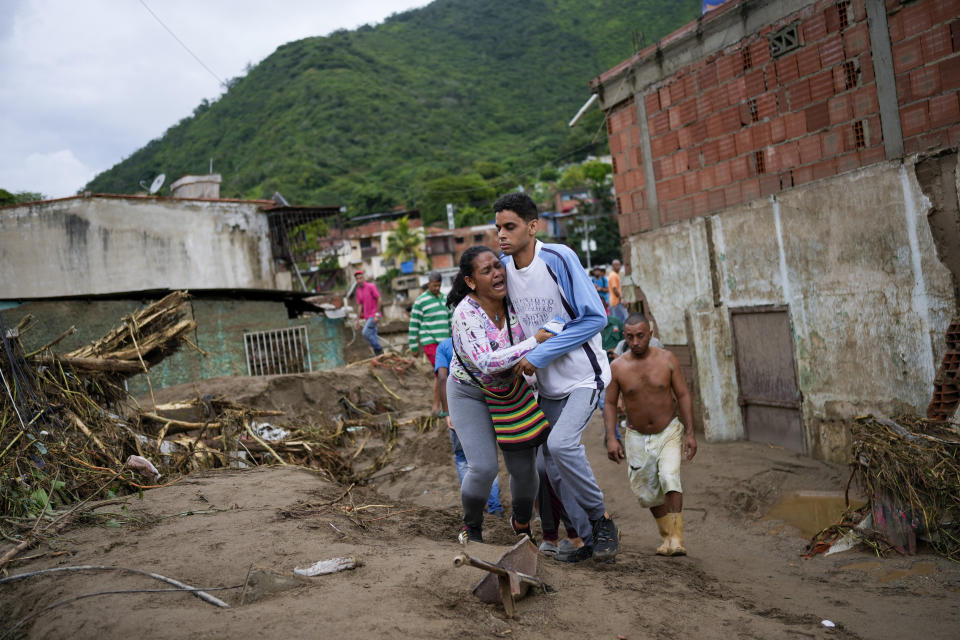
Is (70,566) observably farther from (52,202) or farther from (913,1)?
(52,202)

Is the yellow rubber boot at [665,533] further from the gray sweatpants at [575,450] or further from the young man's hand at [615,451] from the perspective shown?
the gray sweatpants at [575,450]

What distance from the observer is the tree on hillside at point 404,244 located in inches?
2485

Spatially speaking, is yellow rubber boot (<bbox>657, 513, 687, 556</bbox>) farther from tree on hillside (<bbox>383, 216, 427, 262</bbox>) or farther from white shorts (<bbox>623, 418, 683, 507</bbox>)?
tree on hillside (<bbox>383, 216, 427, 262</bbox>)

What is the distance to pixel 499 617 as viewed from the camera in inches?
122

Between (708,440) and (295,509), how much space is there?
17.2 feet

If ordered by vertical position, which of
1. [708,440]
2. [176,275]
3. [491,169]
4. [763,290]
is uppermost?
[491,169]

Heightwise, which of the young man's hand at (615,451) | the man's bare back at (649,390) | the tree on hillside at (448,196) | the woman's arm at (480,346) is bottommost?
the young man's hand at (615,451)

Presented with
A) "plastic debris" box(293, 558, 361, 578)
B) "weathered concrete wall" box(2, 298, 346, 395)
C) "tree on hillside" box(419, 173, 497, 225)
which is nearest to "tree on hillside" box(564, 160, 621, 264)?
"tree on hillside" box(419, 173, 497, 225)

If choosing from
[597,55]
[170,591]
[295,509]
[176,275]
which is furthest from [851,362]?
[597,55]

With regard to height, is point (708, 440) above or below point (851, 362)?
below

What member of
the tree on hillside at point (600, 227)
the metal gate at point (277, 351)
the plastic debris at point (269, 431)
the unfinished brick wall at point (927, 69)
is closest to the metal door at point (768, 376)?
the unfinished brick wall at point (927, 69)

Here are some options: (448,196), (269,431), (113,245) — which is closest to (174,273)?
(113,245)

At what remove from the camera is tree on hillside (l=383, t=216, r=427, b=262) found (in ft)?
207

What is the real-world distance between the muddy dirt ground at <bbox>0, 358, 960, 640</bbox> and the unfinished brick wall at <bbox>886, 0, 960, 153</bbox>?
9.73 ft
